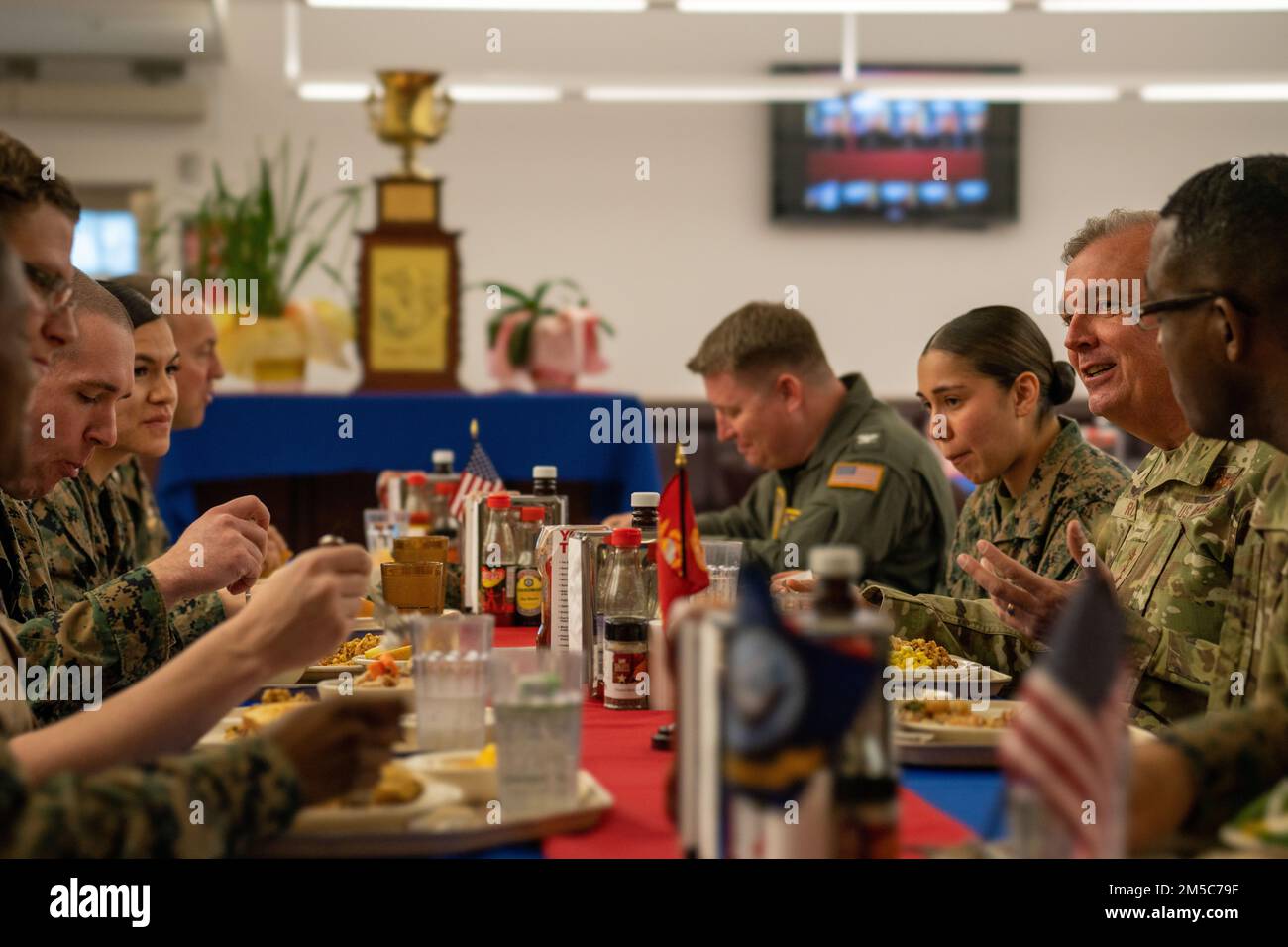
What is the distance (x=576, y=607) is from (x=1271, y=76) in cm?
518

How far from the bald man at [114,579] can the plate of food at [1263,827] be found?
1.43 metres

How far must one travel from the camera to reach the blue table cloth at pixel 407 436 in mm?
4168

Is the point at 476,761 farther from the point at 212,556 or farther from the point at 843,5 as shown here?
the point at 843,5

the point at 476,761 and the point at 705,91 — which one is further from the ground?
the point at 705,91

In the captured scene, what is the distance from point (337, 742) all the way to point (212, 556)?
990 millimetres

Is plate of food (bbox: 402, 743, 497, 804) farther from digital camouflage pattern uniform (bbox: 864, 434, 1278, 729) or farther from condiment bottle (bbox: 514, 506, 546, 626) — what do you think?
condiment bottle (bbox: 514, 506, 546, 626)

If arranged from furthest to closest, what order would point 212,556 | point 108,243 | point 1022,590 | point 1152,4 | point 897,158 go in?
point 897,158 < point 108,243 < point 1152,4 < point 212,556 < point 1022,590

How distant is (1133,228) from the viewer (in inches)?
98.9

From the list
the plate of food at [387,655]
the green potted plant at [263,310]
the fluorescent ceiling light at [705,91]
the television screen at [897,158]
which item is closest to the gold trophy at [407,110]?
the green potted plant at [263,310]

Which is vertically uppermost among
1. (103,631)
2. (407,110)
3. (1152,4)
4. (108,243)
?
(1152,4)

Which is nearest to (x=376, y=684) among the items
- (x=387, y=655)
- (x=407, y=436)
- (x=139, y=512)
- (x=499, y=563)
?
(x=387, y=655)

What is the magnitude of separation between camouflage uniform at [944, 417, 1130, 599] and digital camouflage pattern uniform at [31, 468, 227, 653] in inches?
55.8

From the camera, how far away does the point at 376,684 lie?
6.19 feet

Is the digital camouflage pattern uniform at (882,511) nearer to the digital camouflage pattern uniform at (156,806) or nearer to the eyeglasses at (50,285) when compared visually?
the eyeglasses at (50,285)
